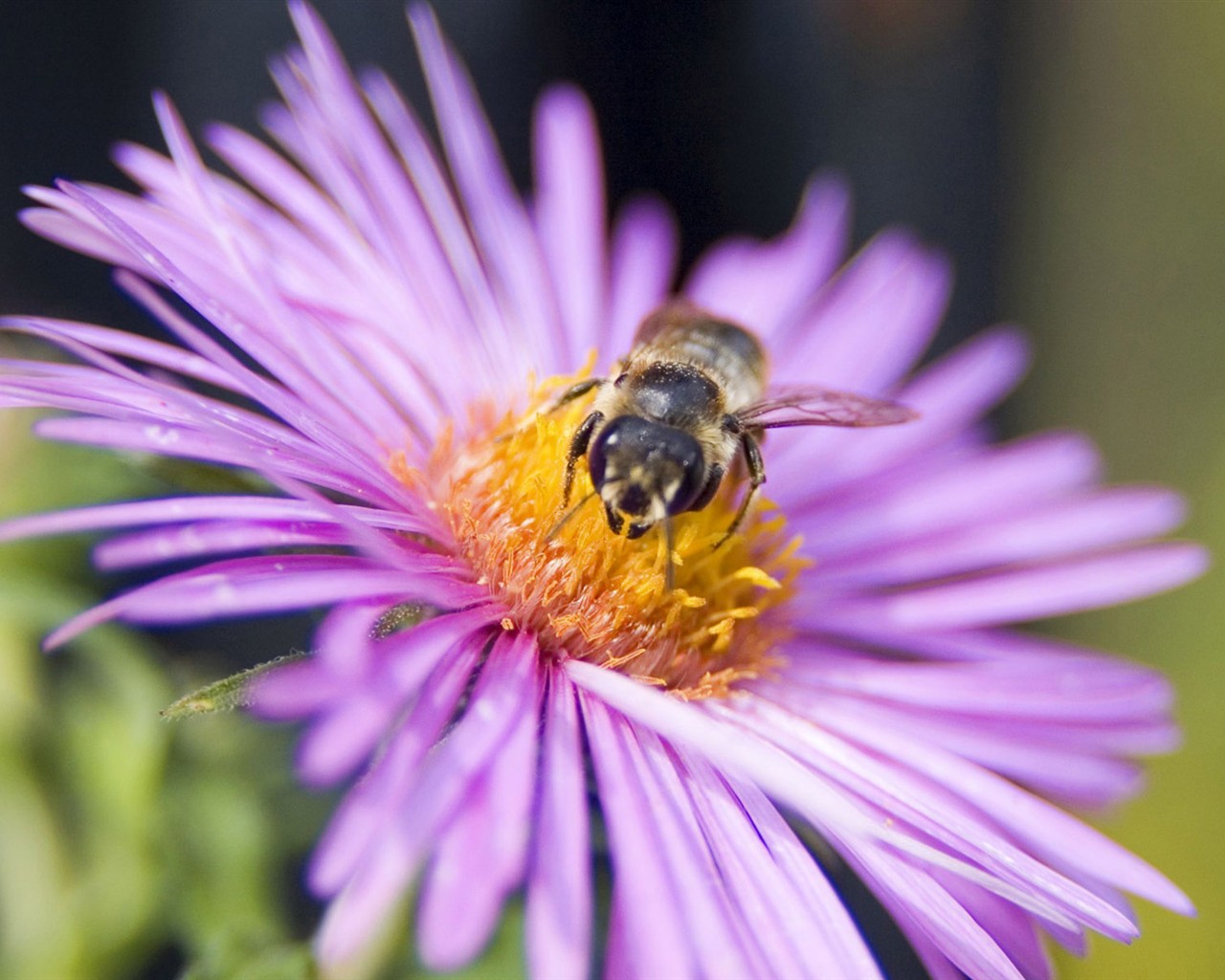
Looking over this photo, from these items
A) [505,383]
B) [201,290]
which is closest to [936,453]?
[505,383]

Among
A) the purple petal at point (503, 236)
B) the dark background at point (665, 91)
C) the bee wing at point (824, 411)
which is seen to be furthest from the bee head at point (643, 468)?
the dark background at point (665, 91)

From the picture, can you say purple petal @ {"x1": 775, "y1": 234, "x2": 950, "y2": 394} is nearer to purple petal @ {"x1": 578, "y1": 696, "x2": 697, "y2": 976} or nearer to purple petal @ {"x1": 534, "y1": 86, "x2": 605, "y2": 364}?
purple petal @ {"x1": 534, "y1": 86, "x2": 605, "y2": 364}

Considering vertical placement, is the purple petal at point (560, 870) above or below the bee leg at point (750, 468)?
below

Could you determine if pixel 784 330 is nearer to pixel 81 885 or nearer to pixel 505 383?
pixel 505 383

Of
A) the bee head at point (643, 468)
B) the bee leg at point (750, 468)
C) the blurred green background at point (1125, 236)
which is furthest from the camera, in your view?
the blurred green background at point (1125, 236)

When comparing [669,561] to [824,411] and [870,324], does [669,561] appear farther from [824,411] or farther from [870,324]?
[870,324]

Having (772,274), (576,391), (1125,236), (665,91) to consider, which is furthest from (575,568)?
(1125,236)

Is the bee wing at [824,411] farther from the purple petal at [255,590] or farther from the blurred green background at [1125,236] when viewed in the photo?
the blurred green background at [1125,236]
